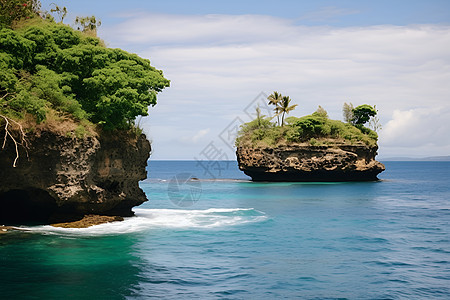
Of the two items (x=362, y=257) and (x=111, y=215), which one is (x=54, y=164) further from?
(x=362, y=257)

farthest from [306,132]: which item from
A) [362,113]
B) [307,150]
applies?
[362,113]

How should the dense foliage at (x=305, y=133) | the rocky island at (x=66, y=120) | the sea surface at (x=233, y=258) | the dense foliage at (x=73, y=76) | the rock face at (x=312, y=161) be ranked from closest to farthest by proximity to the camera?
the sea surface at (x=233, y=258), the rocky island at (x=66, y=120), the dense foliage at (x=73, y=76), the rock face at (x=312, y=161), the dense foliage at (x=305, y=133)

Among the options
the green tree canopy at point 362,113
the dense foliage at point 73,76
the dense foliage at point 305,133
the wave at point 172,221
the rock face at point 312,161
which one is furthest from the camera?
the green tree canopy at point 362,113

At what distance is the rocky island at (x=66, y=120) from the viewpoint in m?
20.1

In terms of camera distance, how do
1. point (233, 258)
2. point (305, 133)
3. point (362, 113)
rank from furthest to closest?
point (362, 113)
point (305, 133)
point (233, 258)

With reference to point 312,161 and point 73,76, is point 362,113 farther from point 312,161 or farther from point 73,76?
point 73,76

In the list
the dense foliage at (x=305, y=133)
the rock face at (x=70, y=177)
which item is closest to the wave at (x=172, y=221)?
the rock face at (x=70, y=177)

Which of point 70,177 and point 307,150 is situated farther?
point 307,150

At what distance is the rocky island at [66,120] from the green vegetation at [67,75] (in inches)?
1.8

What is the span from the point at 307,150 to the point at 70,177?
4440cm

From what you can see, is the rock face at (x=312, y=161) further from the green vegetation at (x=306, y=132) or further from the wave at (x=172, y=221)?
the wave at (x=172, y=221)

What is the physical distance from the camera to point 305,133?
6400cm

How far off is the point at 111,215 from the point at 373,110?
53.0 m

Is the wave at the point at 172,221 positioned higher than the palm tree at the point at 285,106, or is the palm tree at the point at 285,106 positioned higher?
the palm tree at the point at 285,106
